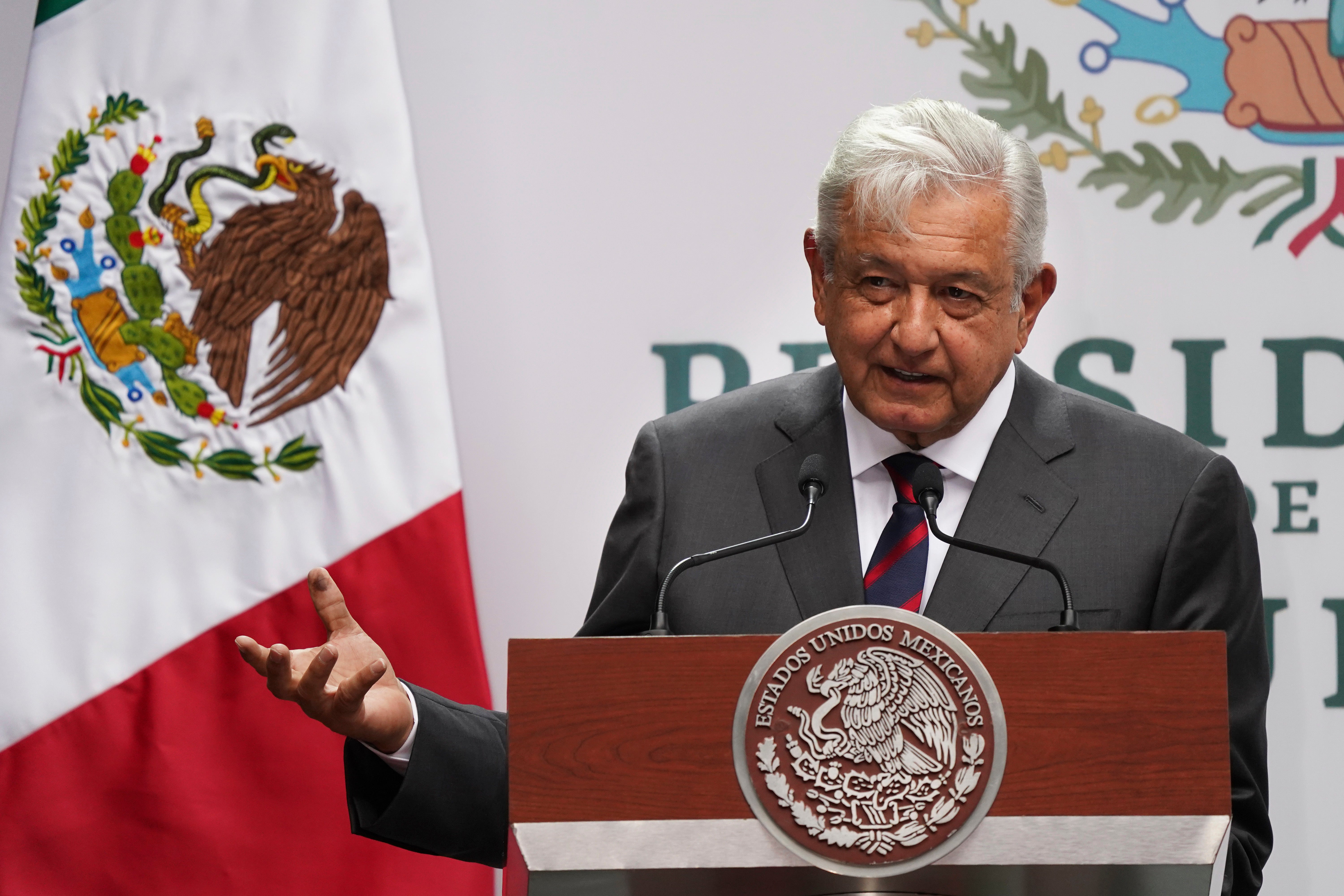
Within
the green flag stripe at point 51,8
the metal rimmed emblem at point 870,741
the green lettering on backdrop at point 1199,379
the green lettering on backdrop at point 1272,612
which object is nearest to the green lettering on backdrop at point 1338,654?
the green lettering on backdrop at point 1272,612

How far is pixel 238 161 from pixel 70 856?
1.44 metres

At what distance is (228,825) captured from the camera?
8.77 feet

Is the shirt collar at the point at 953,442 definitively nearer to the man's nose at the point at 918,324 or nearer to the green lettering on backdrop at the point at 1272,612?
the man's nose at the point at 918,324

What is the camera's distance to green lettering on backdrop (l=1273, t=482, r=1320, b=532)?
2686mm

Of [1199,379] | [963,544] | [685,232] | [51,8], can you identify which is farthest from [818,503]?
[51,8]

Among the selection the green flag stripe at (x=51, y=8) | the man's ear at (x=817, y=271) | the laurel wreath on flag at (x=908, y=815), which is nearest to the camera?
the laurel wreath on flag at (x=908, y=815)

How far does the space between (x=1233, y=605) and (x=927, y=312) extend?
0.53 meters

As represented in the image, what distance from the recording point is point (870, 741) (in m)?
1.17

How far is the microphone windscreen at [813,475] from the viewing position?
5.02 feet

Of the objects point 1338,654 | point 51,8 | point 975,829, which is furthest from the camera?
point 51,8

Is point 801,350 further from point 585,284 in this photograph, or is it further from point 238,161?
point 238,161

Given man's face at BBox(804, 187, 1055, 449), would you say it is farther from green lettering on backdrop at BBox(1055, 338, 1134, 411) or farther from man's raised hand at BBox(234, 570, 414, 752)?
green lettering on backdrop at BBox(1055, 338, 1134, 411)

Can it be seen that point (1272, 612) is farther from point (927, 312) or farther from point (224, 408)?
point (224, 408)

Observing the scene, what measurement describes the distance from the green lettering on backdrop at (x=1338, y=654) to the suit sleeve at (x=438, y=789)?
1.81m
